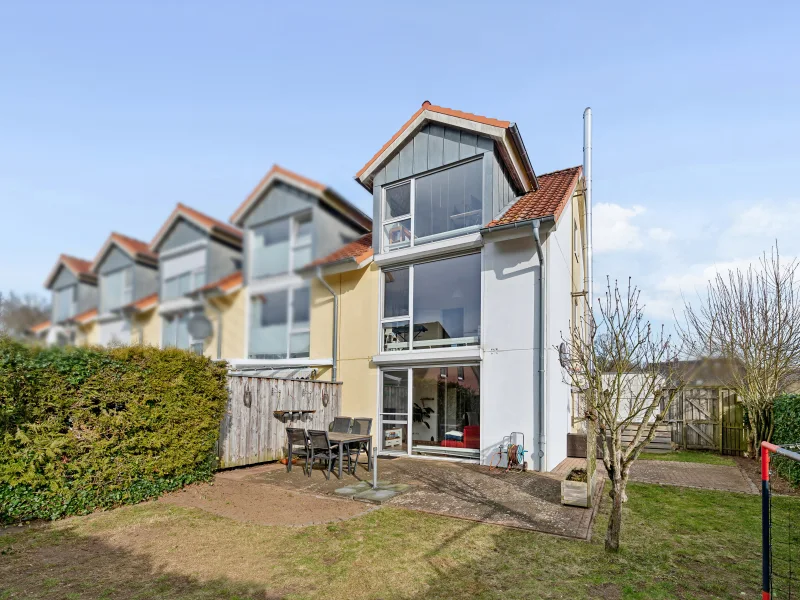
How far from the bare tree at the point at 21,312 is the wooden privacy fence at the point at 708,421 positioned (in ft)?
58.1

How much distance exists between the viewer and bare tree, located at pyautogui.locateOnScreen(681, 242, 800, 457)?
1445 centimetres

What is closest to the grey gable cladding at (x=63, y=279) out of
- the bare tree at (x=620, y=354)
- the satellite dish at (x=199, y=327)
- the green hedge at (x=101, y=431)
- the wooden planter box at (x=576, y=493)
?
the satellite dish at (x=199, y=327)

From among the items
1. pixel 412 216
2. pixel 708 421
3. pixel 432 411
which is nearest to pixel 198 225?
pixel 432 411

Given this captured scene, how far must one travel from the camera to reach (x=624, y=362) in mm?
7609

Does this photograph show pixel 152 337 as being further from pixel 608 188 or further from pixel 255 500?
pixel 255 500

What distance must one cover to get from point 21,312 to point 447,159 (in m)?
12.3

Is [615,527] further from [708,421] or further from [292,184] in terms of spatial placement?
[708,421]

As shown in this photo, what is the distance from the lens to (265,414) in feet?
39.2

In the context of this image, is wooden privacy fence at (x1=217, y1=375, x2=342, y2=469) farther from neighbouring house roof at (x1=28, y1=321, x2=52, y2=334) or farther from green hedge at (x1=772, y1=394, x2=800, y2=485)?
green hedge at (x1=772, y1=394, x2=800, y2=485)

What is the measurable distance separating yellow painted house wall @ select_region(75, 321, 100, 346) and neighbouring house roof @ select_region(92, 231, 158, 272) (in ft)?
0.54

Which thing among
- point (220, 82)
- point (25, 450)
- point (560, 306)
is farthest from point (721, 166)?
point (25, 450)

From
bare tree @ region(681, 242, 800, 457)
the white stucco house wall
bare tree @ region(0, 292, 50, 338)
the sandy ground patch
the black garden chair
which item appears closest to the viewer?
bare tree @ region(0, 292, 50, 338)

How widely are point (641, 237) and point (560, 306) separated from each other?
7.06 metres

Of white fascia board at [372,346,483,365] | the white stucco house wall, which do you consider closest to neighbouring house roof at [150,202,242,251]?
the white stucco house wall
